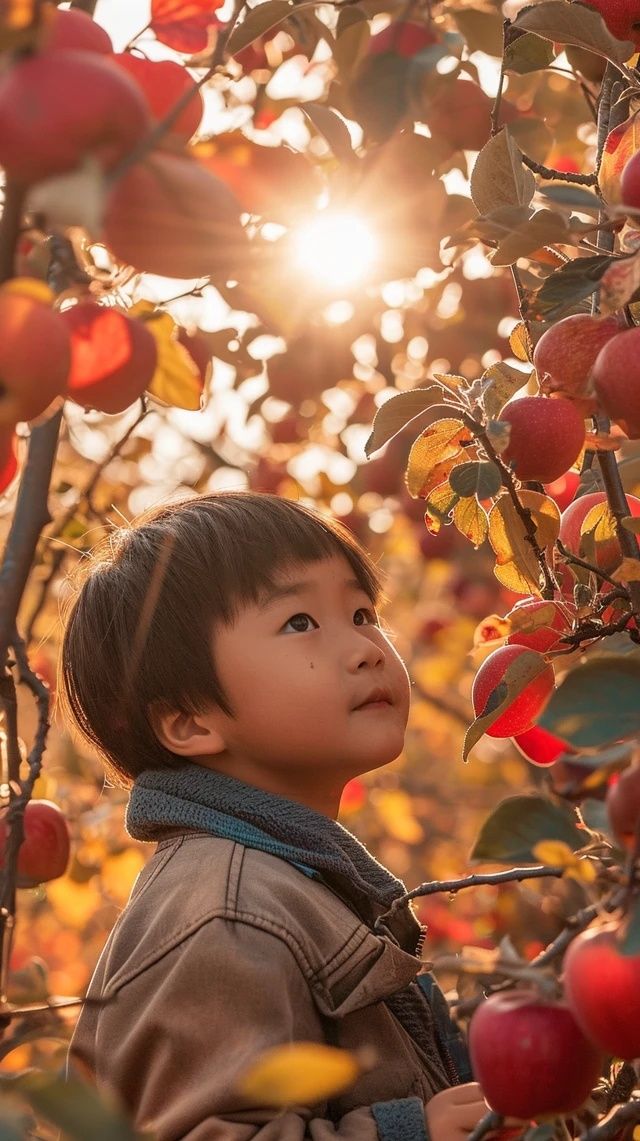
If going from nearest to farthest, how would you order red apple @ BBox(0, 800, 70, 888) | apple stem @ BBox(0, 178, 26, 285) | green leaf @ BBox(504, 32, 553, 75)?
apple stem @ BBox(0, 178, 26, 285) → green leaf @ BBox(504, 32, 553, 75) → red apple @ BBox(0, 800, 70, 888)

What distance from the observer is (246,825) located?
1426mm

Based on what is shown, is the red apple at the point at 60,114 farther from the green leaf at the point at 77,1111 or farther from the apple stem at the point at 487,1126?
the apple stem at the point at 487,1126

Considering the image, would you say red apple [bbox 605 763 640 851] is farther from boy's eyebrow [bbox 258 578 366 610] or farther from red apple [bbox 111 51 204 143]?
boy's eyebrow [bbox 258 578 366 610]

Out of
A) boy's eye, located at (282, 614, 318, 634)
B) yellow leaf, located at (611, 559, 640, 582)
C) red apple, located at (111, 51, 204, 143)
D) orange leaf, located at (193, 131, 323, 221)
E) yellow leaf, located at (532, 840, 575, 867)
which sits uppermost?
red apple, located at (111, 51, 204, 143)

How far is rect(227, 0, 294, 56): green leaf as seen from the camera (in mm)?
1146

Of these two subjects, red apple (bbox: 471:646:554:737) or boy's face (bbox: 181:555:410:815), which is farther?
boy's face (bbox: 181:555:410:815)

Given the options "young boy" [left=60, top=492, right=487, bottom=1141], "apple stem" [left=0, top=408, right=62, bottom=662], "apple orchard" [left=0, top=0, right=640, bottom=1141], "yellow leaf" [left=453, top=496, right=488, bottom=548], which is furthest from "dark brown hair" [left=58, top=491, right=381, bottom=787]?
"apple stem" [left=0, top=408, right=62, bottom=662]

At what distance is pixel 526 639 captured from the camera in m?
1.26

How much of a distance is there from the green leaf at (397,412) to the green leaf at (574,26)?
1.00ft

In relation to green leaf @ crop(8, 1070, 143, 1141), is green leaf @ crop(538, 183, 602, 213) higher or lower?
higher

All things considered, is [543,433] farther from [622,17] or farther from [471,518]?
[622,17]

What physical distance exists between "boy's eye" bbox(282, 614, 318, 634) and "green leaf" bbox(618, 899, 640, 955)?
82 cm

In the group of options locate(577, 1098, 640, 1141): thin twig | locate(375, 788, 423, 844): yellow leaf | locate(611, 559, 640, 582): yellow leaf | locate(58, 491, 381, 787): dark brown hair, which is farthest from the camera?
locate(375, 788, 423, 844): yellow leaf

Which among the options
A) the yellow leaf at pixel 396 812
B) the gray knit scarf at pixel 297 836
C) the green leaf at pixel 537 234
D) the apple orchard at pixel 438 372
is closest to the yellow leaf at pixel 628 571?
the apple orchard at pixel 438 372
